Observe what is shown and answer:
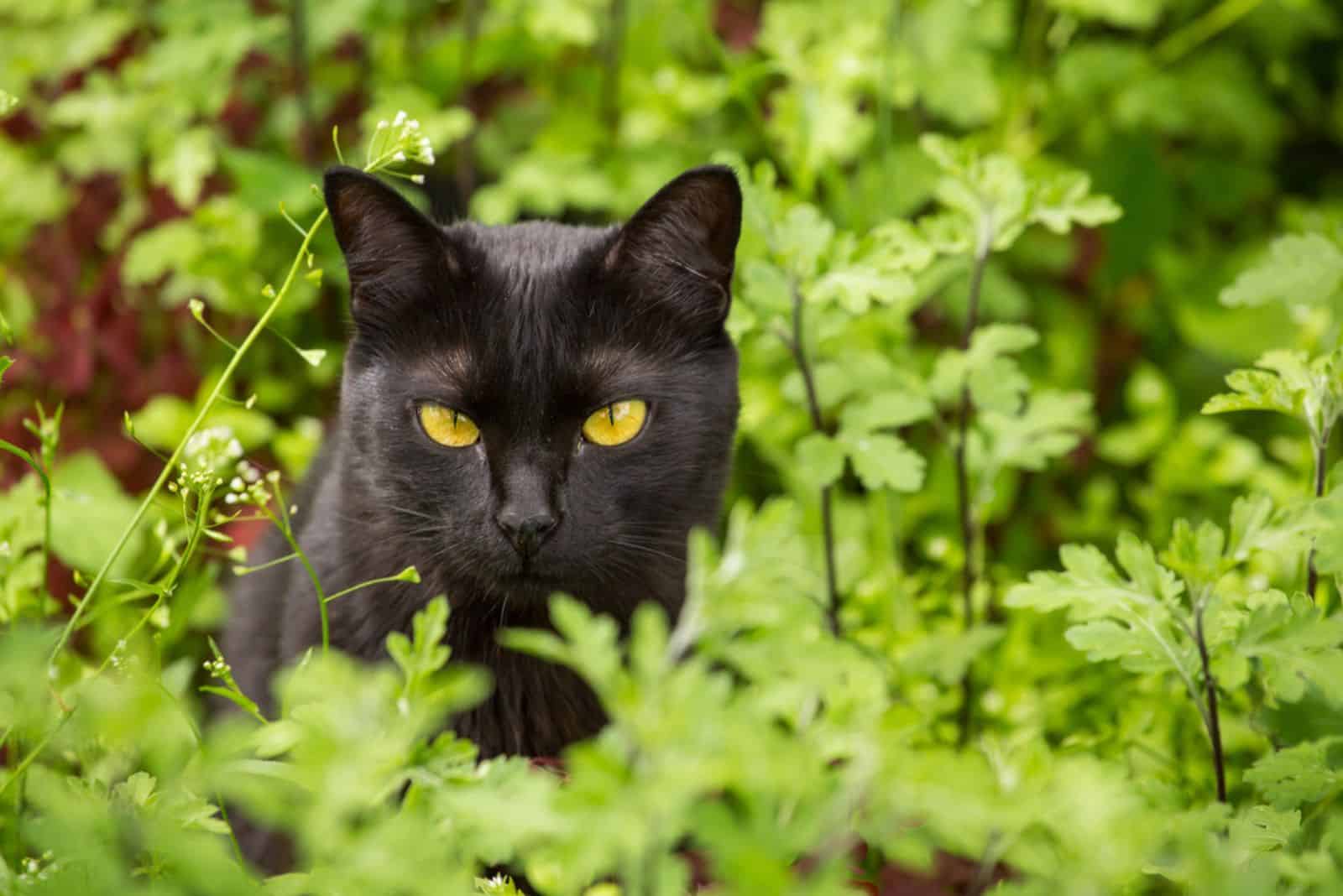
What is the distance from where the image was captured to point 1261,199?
309cm

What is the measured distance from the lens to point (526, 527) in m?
1.40

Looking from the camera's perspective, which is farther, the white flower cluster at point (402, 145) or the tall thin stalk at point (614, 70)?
the tall thin stalk at point (614, 70)

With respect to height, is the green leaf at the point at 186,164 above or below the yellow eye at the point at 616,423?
above

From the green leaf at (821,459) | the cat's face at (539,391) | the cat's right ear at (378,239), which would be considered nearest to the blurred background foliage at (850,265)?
the green leaf at (821,459)

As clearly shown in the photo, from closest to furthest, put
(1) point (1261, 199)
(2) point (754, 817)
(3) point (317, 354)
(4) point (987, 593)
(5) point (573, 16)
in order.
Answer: (2) point (754, 817)
(3) point (317, 354)
(4) point (987, 593)
(5) point (573, 16)
(1) point (1261, 199)

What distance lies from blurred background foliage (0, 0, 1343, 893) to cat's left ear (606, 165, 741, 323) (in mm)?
73

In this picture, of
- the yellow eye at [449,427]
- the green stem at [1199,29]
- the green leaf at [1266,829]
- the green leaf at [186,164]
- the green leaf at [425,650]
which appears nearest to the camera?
the green leaf at [425,650]

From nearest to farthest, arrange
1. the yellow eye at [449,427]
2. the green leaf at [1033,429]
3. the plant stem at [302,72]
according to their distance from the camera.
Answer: the yellow eye at [449,427] < the green leaf at [1033,429] < the plant stem at [302,72]

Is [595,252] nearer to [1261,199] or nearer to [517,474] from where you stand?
[517,474]

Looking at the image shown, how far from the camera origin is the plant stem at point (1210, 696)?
4.13ft

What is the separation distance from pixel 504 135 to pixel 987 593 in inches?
60.4

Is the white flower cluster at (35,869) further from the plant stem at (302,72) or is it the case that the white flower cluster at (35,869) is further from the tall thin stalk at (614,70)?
the tall thin stalk at (614,70)

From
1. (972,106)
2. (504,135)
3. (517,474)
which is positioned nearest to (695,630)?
(517,474)

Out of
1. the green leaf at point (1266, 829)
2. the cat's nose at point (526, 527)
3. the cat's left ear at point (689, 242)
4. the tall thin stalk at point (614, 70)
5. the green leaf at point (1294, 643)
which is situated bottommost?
the green leaf at point (1266, 829)
